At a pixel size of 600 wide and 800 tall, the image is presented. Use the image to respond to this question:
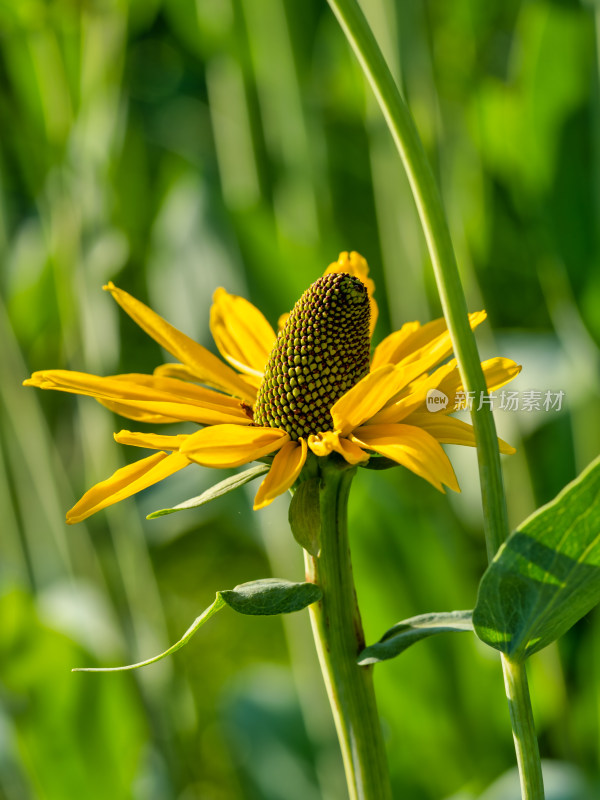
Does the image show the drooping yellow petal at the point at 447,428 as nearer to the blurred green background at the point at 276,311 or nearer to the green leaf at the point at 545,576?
the green leaf at the point at 545,576

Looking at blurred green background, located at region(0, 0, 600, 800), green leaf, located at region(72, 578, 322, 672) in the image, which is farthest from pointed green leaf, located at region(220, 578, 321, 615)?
blurred green background, located at region(0, 0, 600, 800)

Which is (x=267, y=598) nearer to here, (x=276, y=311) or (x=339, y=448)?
(x=339, y=448)

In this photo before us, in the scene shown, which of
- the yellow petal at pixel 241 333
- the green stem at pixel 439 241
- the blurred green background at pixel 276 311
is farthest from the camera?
the blurred green background at pixel 276 311

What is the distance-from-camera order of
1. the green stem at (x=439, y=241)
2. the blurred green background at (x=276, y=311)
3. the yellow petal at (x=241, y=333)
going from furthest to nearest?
the blurred green background at (x=276, y=311) → the yellow petal at (x=241, y=333) → the green stem at (x=439, y=241)

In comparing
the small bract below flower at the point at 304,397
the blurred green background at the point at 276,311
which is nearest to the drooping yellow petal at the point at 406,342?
the small bract below flower at the point at 304,397

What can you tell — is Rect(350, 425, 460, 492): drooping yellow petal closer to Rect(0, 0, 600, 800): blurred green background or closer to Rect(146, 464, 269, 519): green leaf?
Rect(146, 464, 269, 519): green leaf

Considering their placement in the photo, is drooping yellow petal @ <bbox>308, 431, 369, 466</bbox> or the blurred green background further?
the blurred green background

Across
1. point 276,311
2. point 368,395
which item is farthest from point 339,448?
point 276,311
